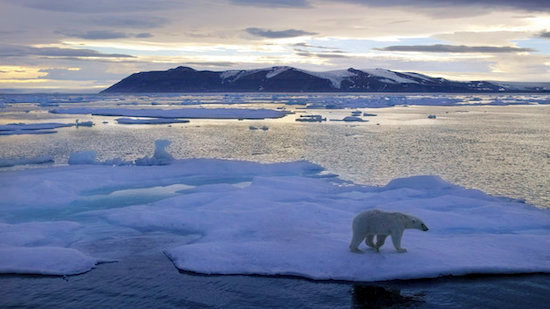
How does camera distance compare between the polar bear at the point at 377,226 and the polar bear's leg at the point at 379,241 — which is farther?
the polar bear's leg at the point at 379,241

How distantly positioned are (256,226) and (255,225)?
52 mm

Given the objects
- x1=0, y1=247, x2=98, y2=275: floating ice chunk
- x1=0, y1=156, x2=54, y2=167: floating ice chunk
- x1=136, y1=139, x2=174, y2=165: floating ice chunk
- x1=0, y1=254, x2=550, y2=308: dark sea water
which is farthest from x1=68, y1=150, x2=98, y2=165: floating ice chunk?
x1=0, y1=254, x2=550, y2=308: dark sea water

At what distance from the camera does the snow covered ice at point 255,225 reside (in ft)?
24.1

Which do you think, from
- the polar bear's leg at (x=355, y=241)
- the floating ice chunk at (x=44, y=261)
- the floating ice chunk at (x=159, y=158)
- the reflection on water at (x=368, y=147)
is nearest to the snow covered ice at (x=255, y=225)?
the floating ice chunk at (x=44, y=261)

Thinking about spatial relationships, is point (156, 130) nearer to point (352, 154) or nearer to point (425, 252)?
point (352, 154)

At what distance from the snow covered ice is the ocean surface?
0.28 metres

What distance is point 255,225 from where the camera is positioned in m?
9.05

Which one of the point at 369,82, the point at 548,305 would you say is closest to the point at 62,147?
the point at 548,305

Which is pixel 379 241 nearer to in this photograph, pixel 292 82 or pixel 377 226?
pixel 377 226

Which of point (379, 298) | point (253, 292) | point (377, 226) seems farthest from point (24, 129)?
point (379, 298)

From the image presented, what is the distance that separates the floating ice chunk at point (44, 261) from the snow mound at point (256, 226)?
15mm

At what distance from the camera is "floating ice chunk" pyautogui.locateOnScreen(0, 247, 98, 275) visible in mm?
7375

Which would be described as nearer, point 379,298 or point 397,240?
point 379,298

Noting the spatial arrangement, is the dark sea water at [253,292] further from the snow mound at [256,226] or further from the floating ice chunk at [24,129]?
the floating ice chunk at [24,129]
